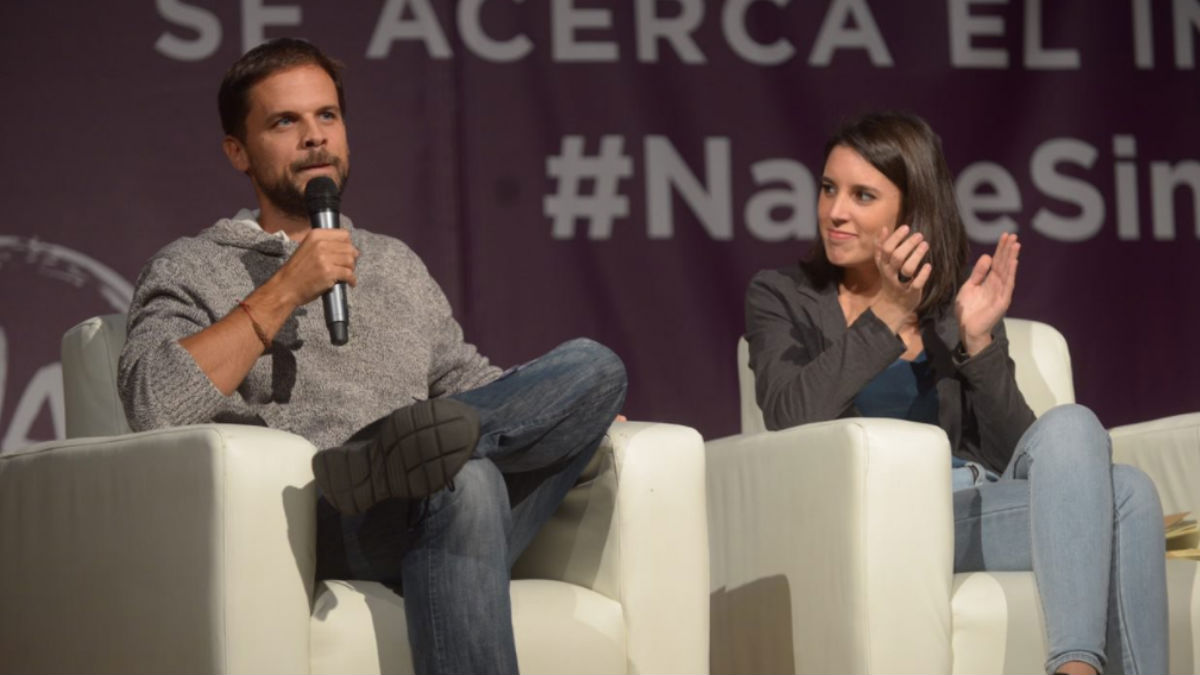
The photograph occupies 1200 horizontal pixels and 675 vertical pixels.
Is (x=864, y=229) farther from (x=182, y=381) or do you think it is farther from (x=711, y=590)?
(x=182, y=381)

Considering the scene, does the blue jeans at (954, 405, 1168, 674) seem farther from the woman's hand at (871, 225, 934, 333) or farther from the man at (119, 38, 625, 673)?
the man at (119, 38, 625, 673)

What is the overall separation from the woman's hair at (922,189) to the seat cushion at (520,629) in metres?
0.96

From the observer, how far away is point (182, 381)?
7.81 ft

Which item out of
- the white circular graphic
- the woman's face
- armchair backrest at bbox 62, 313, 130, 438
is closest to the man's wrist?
the woman's face

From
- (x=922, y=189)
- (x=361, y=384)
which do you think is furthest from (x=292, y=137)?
(x=922, y=189)

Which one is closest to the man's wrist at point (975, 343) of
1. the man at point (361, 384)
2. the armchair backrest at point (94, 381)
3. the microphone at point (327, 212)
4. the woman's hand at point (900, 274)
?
the woman's hand at point (900, 274)

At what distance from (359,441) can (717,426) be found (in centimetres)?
181

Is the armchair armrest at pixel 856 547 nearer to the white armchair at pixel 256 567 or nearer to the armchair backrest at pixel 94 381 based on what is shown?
the white armchair at pixel 256 567

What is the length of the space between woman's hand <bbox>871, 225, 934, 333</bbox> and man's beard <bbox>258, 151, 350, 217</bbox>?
2.83 feet

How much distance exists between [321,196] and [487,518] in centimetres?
58

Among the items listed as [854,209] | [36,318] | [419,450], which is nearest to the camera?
[419,450]

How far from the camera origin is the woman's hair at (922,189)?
3027 mm

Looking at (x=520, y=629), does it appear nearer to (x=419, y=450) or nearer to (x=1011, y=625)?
(x=419, y=450)

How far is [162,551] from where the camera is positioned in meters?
2.22
